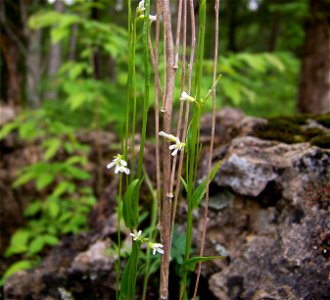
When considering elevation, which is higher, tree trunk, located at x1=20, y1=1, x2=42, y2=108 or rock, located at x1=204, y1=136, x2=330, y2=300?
tree trunk, located at x1=20, y1=1, x2=42, y2=108

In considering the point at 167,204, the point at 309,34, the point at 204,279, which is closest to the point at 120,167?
the point at 167,204

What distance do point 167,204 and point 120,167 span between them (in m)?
0.26

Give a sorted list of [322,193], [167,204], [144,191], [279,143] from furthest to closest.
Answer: [144,191] < [279,143] < [322,193] < [167,204]

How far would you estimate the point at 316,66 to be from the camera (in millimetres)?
5293

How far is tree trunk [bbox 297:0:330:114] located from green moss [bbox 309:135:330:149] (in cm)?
352

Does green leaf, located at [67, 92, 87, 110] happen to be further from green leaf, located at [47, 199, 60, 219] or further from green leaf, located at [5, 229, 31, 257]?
green leaf, located at [5, 229, 31, 257]

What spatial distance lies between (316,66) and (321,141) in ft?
12.9

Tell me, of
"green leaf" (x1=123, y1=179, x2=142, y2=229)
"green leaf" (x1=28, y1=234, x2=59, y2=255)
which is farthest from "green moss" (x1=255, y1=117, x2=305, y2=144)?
"green leaf" (x1=28, y1=234, x2=59, y2=255)

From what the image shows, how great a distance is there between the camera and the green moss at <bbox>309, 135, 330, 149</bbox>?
178 cm

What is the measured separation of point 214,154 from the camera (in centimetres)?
216

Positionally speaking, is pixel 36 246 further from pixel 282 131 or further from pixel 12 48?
pixel 12 48

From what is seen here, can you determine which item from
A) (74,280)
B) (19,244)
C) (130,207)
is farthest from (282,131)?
(19,244)

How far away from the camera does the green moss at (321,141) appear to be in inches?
70.0

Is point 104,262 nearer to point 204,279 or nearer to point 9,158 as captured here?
point 204,279
